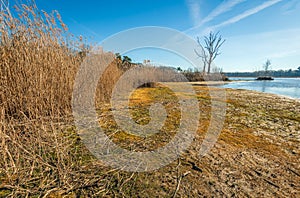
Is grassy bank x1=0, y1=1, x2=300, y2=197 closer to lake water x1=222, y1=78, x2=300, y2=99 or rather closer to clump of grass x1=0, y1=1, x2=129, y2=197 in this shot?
clump of grass x1=0, y1=1, x2=129, y2=197

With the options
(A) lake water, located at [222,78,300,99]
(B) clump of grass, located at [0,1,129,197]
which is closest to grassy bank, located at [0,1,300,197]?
(B) clump of grass, located at [0,1,129,197]

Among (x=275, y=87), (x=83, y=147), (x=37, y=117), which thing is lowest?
(x=275, y=87)

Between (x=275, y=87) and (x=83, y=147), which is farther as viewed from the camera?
(x=275, y=87)

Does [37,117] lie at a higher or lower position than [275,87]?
higher

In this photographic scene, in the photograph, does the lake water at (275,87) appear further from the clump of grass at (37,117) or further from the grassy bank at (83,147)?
the clump of grass at (37,117)

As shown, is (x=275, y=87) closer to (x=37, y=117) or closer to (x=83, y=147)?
(x=83, y=147)

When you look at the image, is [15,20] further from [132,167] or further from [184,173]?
[184,173]

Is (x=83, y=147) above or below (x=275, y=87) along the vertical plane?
above

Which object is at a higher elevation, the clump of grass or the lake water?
the clump of grass

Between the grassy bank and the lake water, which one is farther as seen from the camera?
the lake water

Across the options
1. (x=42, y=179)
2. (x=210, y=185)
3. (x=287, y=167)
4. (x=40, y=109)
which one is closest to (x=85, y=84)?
(x=40, y=109)

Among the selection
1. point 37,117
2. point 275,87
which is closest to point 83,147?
point 37,117

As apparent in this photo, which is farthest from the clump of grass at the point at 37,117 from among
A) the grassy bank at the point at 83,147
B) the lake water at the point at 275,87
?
the lake water at the point at 275,87

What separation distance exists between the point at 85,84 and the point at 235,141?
8.20ft
